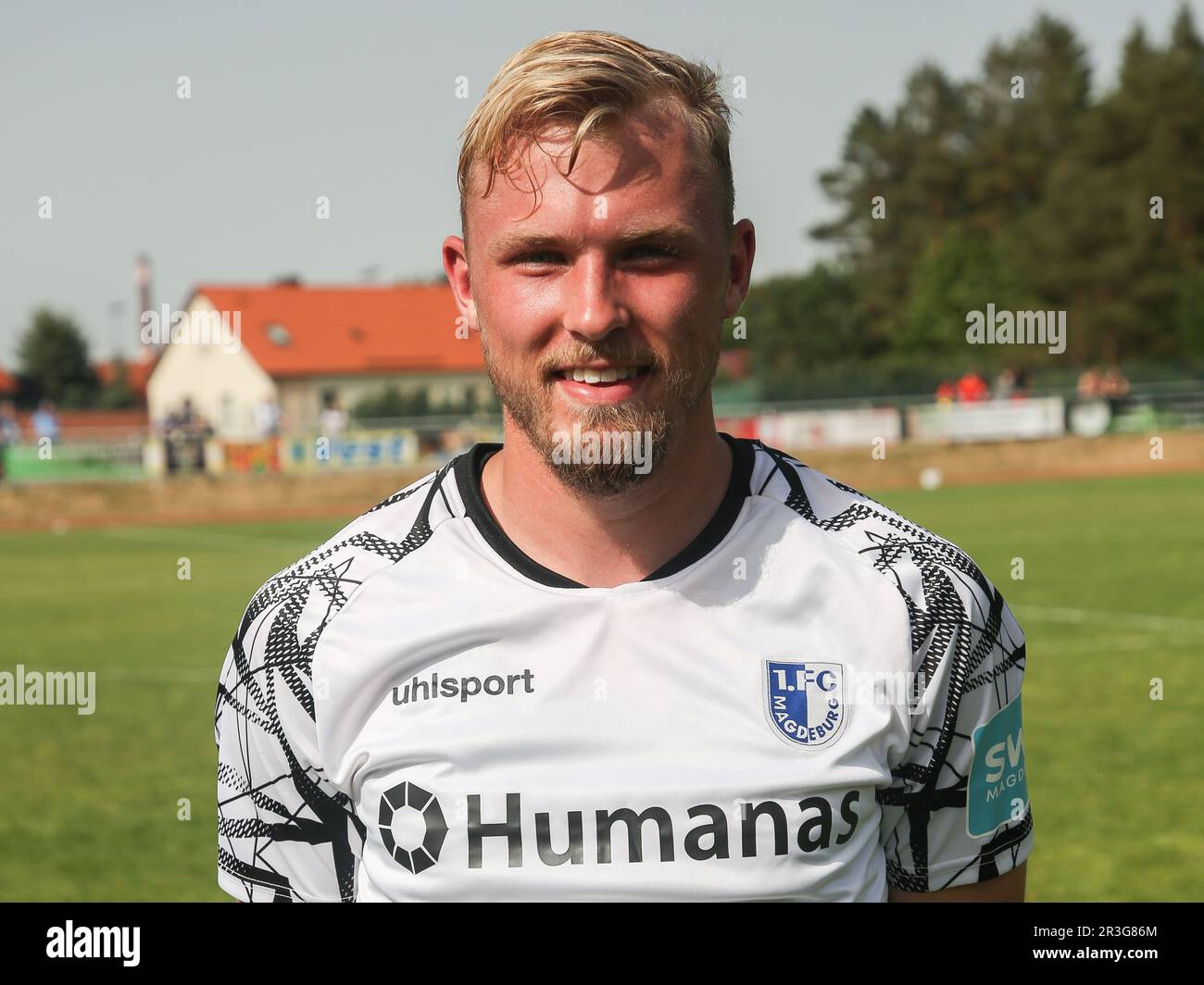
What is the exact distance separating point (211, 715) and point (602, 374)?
30.6 ft

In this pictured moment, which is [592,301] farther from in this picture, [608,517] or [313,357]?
[313,357]

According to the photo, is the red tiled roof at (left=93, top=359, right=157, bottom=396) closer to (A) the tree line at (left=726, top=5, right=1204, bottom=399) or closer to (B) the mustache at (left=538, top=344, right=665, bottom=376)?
(A) the tree line at (left=726, top=5, right=1204, bottom=399)

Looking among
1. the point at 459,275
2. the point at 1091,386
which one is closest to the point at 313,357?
the point at 1091,386

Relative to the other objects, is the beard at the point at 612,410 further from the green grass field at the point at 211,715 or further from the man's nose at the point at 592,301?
the green grass field at the point at 211,715

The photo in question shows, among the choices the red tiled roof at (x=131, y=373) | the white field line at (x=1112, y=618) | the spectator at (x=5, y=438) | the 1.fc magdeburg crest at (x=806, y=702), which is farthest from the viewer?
the red tiled roof at (x=131, y=373)

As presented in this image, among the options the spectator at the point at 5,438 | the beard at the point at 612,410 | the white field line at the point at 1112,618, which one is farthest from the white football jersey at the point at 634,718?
the spectator at the point at 5,438

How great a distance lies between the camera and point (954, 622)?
7.93 feet

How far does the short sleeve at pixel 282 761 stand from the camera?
2.44 meters

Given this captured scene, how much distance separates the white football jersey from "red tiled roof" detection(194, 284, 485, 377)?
6420 cm

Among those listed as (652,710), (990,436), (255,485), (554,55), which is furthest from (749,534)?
(990,436)

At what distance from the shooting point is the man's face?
2.28 m

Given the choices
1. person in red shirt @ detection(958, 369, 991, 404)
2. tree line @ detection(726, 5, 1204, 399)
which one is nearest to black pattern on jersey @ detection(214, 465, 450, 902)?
person in red shirt @ detection(958, 369, 991, 404)

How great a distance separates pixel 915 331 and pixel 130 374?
5300 cm

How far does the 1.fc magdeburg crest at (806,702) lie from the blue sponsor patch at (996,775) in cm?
26
